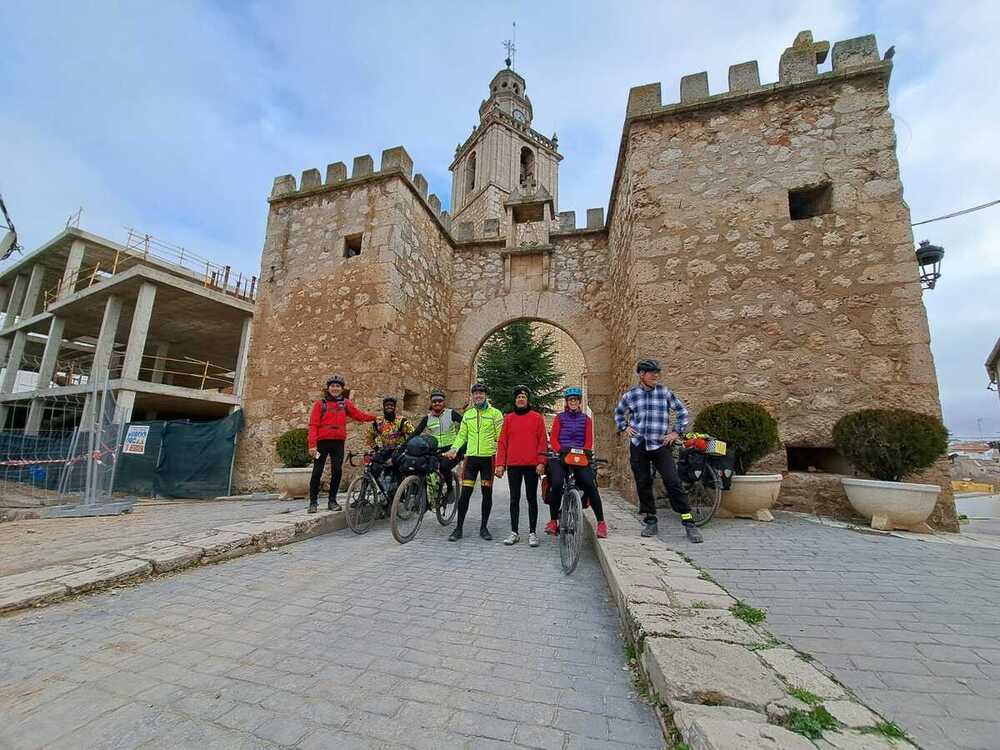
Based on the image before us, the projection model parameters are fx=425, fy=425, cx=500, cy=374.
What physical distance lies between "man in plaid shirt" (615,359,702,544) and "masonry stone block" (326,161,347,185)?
24.3ft

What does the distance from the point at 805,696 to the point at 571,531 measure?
6.97ft

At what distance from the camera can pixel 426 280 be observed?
8.74 m

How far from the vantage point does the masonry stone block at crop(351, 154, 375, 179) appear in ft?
27.2

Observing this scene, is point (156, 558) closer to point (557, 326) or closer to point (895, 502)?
point (895, 502)

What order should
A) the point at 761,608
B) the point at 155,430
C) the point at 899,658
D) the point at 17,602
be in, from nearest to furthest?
1. the point at 899,658
2. the point at 761,608
3. the point at 17,602
4. the point at 155,430

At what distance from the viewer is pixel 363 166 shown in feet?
27.5

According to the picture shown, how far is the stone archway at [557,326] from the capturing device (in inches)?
328

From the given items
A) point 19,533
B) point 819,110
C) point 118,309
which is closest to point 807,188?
point 819,110

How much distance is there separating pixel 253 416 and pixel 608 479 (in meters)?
7.00

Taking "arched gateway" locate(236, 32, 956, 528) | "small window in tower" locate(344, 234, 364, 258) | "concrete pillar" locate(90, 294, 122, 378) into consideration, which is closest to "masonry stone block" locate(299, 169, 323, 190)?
"arched gateway" locate(236, 32, 956, 528)

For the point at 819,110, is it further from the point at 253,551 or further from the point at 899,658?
the point at 253,551

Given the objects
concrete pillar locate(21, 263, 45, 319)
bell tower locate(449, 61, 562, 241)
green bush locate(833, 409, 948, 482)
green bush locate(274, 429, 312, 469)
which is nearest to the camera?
green bush locate(833, 409, 948, 482)

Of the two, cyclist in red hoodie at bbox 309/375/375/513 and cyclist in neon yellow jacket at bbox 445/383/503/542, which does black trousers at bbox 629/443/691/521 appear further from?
cyclist in red hoodie at bbox 309/375/375/513

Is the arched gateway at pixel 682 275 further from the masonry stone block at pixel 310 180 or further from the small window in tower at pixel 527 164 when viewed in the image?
the small window in tower at pixel 527 164
